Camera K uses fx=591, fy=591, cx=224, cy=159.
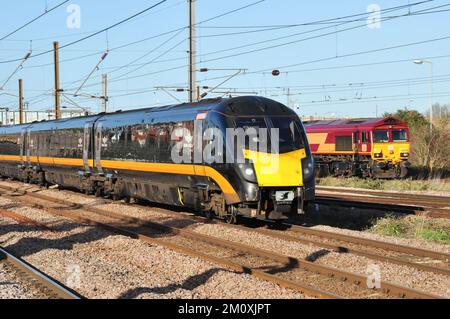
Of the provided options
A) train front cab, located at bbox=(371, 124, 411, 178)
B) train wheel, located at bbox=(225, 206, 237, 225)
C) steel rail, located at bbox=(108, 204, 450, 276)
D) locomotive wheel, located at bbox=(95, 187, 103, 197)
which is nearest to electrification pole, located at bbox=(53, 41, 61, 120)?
Answer: locomotive wheel, located at bbox=(95, 187, 103, 197)

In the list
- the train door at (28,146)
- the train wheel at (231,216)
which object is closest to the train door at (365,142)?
the train door at (28,146)

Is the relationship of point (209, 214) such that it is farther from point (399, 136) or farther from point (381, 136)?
point (399, 136)

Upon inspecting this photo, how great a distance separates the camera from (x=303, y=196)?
13.2 meters

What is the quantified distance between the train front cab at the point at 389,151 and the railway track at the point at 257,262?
2008cm

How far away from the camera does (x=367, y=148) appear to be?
108ft

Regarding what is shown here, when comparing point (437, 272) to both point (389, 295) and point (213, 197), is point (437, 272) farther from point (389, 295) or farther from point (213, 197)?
point (213, 197)

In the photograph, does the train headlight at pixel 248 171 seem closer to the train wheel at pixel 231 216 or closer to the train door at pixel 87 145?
the train wheel at pixel 231 216

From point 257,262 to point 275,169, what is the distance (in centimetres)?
320

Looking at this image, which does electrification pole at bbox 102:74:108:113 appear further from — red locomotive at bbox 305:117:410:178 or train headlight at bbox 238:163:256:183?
train headlight at bbox 238:163:256:183

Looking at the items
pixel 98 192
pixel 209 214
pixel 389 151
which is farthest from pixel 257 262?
pixel 389 151

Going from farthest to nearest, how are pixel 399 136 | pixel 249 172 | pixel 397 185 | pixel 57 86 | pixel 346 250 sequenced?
1. pixel 57 86
2. pixel 399 136
3. pixel 397 185
4. pixel 249 172
5. pixel 346 250

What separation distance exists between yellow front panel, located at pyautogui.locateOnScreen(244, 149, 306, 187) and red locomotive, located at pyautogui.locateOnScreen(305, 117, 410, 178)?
20651 millimetres

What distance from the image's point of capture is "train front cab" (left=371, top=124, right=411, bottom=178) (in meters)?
32.6
